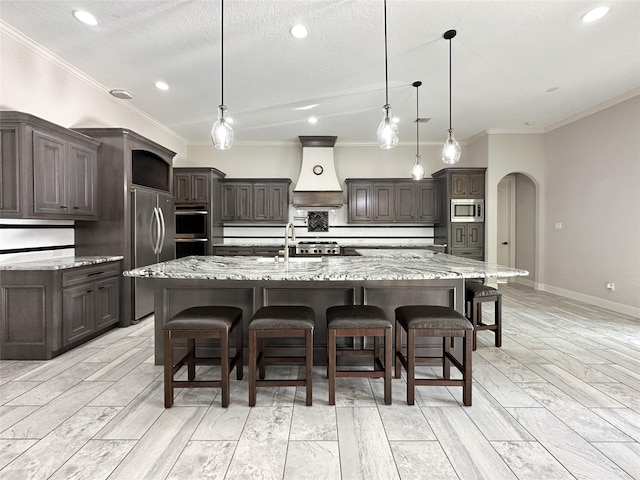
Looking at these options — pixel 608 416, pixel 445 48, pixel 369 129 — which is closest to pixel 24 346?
pixel 608 416

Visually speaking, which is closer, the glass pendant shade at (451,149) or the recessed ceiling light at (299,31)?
the recessed ceiling light at (299,31)

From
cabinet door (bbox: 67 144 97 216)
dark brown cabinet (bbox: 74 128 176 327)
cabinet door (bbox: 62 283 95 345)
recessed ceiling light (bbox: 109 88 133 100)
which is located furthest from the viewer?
recessed ceiling light (bbox: 109 88 133 100)

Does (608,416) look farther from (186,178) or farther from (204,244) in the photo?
(186,178)

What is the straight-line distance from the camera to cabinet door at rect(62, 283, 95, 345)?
9.50 ft

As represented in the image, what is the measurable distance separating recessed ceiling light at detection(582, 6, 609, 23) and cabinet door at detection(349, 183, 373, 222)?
12.6 ft

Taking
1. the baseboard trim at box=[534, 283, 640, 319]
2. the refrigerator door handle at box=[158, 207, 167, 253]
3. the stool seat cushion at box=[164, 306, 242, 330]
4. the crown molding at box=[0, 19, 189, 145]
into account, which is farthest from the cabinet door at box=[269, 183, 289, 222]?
the baseboard trim at box=[534, 283, 640, 319]

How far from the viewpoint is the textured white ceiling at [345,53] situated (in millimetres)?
2664

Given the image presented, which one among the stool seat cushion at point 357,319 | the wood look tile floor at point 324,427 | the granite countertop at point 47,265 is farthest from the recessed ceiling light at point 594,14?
the granite countertop at point 47,265

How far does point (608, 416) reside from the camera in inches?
76.2

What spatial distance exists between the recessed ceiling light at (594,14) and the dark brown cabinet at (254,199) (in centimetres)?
457

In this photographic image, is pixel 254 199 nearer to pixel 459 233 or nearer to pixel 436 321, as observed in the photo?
pixel 459 233

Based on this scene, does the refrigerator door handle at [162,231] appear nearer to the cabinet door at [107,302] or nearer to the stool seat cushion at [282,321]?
the cabinet door at [107,302]

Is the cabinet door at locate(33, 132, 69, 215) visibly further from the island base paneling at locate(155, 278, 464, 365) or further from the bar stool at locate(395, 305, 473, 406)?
the bar stool at locate(395, 305, 473, 406)

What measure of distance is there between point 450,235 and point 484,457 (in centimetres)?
468
